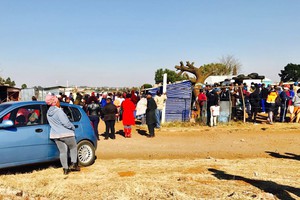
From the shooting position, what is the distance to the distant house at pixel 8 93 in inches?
1387

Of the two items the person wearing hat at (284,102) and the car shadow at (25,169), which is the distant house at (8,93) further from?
the car shadow at (25,169)

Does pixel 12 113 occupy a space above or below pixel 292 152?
above

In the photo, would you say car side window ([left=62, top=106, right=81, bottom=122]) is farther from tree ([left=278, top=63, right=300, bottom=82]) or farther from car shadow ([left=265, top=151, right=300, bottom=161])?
tree ([left=278, top=63, right=300, bottom=82])

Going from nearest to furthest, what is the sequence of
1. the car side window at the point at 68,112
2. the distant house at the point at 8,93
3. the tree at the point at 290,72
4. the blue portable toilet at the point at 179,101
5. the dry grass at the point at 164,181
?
1. the dry grass at the point at 164,181
2. the car side window at the point at 68,112
3. the blue portable toilet at the point at 179,101
4. the distant house at the point at 8,93
5. the tree at the point at 290,72

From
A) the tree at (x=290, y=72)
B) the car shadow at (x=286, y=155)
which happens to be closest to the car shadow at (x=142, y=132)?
the car shadow at (x=286, y=155)

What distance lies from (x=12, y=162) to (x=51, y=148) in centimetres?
89

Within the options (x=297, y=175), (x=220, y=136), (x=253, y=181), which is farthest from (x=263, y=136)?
(x=253, y=181)

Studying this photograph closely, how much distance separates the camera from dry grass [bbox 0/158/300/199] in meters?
6.18

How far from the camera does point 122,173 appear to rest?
A: 8.14 m

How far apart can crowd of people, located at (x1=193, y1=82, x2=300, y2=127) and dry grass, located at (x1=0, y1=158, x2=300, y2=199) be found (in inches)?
281

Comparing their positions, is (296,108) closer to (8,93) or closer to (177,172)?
(177,172)

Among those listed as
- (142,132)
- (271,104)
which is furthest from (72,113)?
(271,104)

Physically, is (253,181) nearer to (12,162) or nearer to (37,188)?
(37,188)

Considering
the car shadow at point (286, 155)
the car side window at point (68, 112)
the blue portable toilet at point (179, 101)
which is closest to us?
the car side window at point (68, 112)
